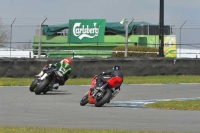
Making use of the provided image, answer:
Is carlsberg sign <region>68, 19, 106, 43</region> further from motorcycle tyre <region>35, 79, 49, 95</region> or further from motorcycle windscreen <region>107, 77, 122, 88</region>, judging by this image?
motorcycle windscreen <region>107, 77, 122, 88</region>

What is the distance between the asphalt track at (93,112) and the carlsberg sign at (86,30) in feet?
57.0

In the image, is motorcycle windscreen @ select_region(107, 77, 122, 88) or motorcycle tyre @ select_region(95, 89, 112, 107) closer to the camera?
motorcycle tyre @ select_region(95, 89, 112, 107)

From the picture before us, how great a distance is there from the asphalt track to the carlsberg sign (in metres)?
17.4

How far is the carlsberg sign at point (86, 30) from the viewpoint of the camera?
3576 centimetres

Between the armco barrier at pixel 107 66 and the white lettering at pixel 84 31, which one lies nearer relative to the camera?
the armco barrier at pixel 107 66

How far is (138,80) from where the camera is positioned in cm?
2281

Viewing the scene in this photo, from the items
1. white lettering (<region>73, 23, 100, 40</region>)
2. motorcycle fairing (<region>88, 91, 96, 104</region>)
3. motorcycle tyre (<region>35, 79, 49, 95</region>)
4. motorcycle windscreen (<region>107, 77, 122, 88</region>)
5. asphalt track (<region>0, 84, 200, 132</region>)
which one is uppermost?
white lettering (<region>73, 23, 100, 40</region>)

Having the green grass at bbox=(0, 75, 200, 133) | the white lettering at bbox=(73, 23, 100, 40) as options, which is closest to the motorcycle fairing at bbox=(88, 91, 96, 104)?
the green grass at bbox=(0, 75, 200, 133)

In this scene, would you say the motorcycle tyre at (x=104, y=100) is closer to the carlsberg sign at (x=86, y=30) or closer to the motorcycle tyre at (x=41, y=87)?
the motorcycle tyre at (x=41, y=87)

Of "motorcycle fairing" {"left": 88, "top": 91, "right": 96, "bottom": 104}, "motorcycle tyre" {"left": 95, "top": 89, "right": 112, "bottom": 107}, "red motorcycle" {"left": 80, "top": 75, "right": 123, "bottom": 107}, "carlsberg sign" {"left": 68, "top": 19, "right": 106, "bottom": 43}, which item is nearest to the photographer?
"motorcycle tyre" {"left": 95, "top": 89, "right": 112, "bottom": 107}

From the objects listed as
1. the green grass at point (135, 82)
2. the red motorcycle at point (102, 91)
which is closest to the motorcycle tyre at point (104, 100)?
the red motorcycle at point (102, 91)

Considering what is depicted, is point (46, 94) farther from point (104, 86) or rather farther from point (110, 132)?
point (110, 132)

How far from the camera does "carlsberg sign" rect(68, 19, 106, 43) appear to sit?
117 feet

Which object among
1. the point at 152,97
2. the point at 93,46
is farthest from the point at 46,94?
the point at 93,46
